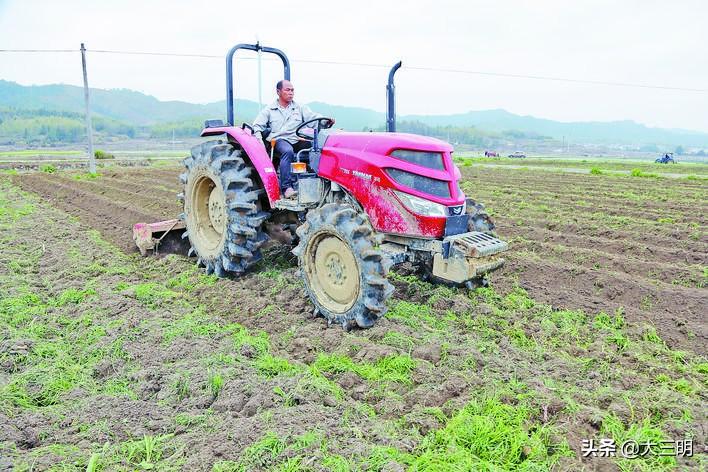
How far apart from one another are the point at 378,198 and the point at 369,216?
208 mm

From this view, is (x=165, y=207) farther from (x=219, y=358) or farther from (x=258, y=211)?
(x=219, y=358)

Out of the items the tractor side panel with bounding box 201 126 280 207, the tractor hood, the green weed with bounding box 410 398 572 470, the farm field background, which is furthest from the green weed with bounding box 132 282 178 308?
the green weed with bounding box 410 398 572 470

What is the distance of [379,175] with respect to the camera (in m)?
4.64

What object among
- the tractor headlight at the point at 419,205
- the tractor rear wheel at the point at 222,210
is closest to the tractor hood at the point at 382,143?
the tractor headlight at the point at 419,205

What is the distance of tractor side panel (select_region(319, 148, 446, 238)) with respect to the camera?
462cm

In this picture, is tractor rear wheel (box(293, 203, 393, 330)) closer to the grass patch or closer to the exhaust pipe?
the grass patch

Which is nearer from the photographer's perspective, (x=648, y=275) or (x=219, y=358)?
(x=219, y=358)

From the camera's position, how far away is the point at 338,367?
3.92m

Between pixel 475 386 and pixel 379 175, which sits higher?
pixel 379 175

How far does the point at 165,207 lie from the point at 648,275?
30.7 feet

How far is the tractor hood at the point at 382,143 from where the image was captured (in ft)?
15.3

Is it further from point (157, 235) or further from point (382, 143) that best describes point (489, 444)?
point (157, 235)

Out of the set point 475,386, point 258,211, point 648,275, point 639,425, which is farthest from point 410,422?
point 648,275

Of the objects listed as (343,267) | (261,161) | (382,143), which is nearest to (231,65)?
(261,161)
